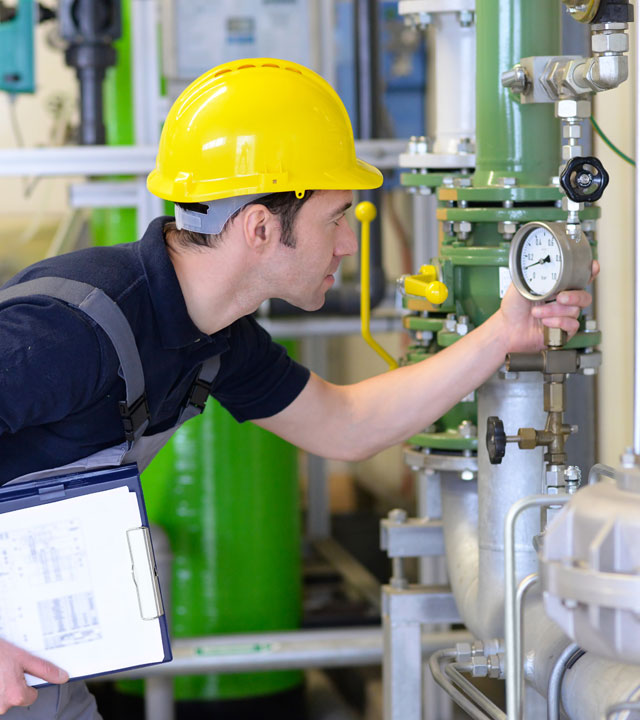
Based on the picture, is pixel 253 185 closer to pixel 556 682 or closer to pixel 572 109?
pixel 572 109

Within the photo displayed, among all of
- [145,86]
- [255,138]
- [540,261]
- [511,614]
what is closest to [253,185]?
[255,138]

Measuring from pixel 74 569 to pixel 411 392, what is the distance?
485 mm

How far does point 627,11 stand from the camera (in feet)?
3.50

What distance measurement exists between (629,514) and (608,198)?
1.30 m

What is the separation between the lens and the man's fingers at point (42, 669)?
1.26 metres

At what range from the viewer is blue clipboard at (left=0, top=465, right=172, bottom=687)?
1.26 m

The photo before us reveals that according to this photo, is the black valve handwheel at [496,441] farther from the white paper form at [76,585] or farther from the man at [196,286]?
the white paper form at [76,585]

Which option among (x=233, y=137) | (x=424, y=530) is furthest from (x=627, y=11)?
(x=424, y=530)

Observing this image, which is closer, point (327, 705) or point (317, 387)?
point (317, 387)

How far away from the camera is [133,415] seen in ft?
4.26

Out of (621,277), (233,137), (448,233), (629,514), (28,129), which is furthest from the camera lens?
(28,129)

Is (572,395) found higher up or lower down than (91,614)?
higher up

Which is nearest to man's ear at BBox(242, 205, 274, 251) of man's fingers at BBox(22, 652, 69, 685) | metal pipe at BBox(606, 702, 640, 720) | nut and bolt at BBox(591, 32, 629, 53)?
nut and bolt at BBox(591, 32, 629, 53)

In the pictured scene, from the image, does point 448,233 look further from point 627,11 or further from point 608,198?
point 608,198
